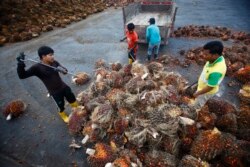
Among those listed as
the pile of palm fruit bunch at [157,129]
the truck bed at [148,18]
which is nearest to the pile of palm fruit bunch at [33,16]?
the truck bed at [148,18]

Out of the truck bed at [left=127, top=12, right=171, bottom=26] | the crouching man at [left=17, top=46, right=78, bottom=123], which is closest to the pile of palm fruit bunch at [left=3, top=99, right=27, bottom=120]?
the crouching man at [left=17, top=46, right=78, bottom=123]

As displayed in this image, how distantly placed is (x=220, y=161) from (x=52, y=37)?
11.0 meters

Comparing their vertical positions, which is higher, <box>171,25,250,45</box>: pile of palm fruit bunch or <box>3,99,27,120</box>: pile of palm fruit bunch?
<box>171,25,250,45</box>: pile of palm fruit bunch

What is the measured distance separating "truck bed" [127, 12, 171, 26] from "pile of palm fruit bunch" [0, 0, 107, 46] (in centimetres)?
535

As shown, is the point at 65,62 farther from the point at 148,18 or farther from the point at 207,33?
the point at 207,33

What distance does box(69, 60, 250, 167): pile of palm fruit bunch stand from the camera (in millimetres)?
3686

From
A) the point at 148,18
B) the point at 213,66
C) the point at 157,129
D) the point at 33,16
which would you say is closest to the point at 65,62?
the point at 148,18

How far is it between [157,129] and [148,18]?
26.7ft

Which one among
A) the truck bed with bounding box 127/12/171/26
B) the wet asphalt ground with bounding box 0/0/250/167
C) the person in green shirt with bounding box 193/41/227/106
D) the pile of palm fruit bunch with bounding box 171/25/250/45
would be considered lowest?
the wet asphalt ground with bounding box 0/0/250/167

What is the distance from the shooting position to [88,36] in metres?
11.7

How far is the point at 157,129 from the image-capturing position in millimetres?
4141

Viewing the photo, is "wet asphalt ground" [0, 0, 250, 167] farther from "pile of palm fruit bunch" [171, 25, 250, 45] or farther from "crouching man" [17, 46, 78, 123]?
"crouching man" [17, 46, 78, 123]

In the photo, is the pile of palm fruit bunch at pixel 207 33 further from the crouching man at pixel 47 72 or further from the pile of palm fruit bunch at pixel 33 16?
the pile of palm fruit bunch at pixel 33 16

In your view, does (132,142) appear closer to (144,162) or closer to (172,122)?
(144,162)
